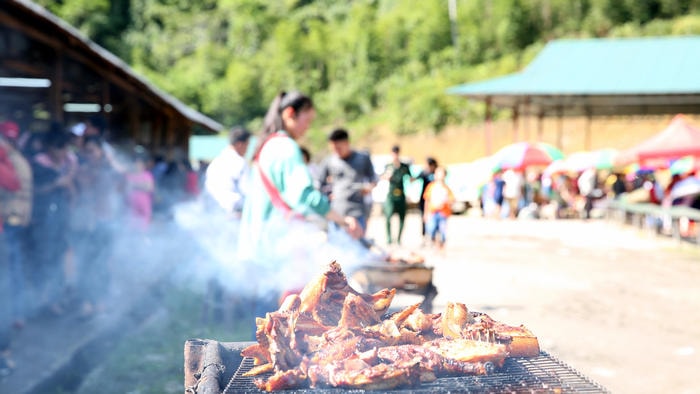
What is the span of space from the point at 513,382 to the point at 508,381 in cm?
3

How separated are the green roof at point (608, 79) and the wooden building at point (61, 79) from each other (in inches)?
516

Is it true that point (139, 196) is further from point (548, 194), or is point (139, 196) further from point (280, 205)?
point (548, 194)

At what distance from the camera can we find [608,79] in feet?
96.5

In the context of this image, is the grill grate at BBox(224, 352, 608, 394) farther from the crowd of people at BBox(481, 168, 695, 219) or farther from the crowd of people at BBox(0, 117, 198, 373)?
the crowd of people at BBox(481, 168, 695, 219)

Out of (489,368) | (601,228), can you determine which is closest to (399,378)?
(489,368)

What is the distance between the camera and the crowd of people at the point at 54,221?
6.67 meters

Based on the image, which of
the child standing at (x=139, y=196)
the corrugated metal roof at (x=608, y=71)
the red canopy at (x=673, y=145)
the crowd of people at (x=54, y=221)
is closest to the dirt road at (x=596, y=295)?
the red canopy at (x=673, y=145)

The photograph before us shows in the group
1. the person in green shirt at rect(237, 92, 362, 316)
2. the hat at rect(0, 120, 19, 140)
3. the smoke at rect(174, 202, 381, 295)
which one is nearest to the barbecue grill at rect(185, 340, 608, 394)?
the smoke at rect(174, 202, 381, 295)

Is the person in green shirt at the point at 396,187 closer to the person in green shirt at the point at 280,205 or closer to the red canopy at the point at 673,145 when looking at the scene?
the red canopy at the point at 673,145

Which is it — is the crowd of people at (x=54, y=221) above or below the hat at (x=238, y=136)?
below

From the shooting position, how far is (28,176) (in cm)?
673

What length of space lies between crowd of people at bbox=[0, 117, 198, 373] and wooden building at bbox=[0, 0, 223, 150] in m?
1.99

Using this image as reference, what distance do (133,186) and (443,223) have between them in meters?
5.86

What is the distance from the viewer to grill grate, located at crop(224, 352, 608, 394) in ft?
9.44
